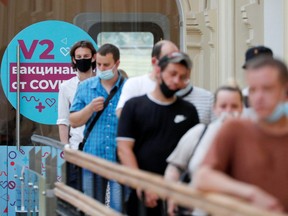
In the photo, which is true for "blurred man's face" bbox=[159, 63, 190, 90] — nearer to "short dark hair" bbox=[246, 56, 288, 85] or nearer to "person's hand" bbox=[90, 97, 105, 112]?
"person's hand" bbox=[90, 97, 105, 112]

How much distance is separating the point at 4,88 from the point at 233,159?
9505 mm

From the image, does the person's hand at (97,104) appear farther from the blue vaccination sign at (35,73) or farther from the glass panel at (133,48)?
the glass panel at (133,48)

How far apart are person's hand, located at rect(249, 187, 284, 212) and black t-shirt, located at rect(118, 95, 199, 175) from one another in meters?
3.12

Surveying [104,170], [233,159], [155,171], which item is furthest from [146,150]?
[233,159]

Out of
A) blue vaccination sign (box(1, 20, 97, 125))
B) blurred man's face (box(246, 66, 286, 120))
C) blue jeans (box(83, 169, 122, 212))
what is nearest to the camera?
blurred man's face (box(246, 66, 286, 120))

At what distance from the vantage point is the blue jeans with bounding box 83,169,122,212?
29.2ft

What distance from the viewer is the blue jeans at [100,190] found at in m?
8.89

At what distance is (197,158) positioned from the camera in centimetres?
705

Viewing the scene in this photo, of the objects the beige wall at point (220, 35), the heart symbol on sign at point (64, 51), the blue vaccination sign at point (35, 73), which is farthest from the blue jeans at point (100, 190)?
the heart symbol on sign at point (64, 51)

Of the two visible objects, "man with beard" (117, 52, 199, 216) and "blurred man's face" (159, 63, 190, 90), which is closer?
"blurred man's face" (159, 63, 190, 90)

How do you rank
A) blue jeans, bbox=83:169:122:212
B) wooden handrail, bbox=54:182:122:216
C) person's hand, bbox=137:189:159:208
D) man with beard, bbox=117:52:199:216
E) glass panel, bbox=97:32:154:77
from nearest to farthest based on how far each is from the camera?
person's hand, bbox=137:189:159:208 → wooden handrail, bbox=54:182:122:216 → man with beard, bbox=117:52:199:216 → blue jeans, bbox=83:169:122:212 → glass panel, bbox=97:32:154:77

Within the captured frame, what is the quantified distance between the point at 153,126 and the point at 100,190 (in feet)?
2.21

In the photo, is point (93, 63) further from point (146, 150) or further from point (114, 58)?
Answer: point (146, 150)

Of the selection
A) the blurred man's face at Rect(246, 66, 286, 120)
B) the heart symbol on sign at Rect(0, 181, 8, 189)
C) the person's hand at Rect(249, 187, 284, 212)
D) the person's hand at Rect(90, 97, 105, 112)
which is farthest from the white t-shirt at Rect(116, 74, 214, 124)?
the heart symbol on sign at Rect(0, 181, 8, 189)
